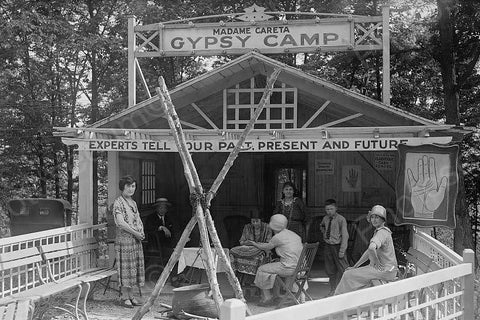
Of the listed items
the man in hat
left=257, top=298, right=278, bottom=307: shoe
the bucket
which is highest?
the man in hat

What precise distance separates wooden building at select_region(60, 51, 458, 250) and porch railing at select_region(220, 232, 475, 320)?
8.34ft

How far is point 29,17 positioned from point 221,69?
34.8ft

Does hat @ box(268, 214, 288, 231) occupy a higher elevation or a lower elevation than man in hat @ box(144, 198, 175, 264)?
higher

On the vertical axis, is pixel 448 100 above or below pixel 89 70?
below

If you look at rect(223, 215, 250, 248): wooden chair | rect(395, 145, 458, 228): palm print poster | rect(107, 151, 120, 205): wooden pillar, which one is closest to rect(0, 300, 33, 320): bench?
rect(107, 151, 120, 205): wooden pillar

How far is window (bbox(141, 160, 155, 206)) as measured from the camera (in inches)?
489

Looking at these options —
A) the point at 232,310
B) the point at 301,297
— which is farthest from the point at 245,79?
the point at 232,310

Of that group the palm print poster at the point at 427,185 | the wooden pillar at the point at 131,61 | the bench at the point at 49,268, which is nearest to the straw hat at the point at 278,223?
the palm print poster at the point at 427,185

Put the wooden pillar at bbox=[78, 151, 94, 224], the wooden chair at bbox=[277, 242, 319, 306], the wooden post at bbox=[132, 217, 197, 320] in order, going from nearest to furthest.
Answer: the wooden post at bbox=[132, 217, 197, 320], the wooden chair at bbox=[277, 242, 319, 306], the wooden pillar at bbox=[78, 151, 94, 224]

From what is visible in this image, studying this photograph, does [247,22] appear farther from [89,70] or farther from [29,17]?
[89,70]

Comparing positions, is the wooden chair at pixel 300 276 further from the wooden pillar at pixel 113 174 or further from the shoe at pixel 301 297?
the wooden pillar at pixel 113 174

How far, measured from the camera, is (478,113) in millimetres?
17547

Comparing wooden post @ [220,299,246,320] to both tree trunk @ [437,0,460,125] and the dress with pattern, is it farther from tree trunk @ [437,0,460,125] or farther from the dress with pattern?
tree trunk @ [437,0,460,125]

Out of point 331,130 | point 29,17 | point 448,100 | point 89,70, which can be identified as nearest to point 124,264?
point 331,130
